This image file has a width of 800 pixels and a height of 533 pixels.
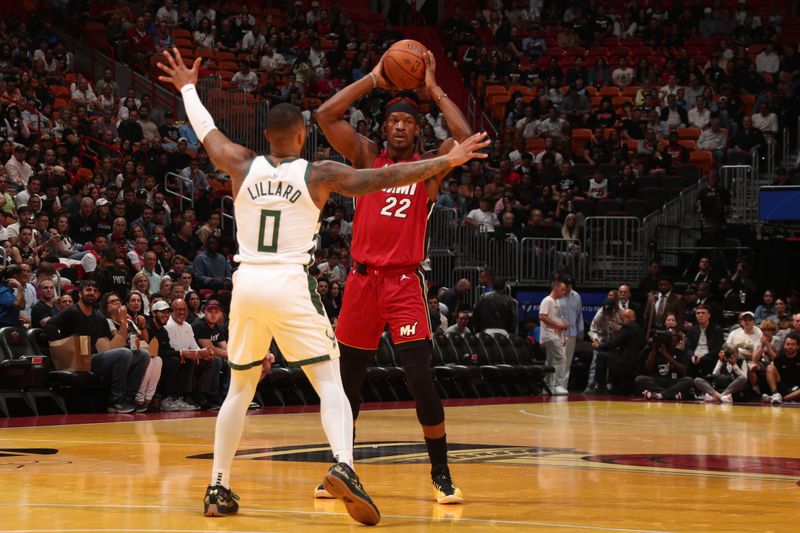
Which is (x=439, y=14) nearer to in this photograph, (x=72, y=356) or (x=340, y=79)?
(x=340, y=79)

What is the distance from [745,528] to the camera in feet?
18.8

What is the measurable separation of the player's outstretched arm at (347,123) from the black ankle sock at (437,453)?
162cm

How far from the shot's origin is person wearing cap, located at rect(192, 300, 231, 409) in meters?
14.3

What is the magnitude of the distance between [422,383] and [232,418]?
1.12 m

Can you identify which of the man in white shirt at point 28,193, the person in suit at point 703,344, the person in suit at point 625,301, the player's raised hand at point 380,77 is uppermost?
the man in white shirt at point 28,193

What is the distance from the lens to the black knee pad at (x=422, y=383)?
6668 millimetres

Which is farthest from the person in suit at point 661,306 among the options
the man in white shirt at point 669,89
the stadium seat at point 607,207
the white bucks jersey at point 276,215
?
the white bucks jersey at point 276,215

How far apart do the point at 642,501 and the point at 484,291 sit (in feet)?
46.0

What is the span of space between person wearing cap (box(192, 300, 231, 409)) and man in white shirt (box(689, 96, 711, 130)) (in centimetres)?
1324

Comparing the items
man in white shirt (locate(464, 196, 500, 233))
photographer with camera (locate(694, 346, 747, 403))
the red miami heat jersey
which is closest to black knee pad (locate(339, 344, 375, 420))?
the red miami heat jersey

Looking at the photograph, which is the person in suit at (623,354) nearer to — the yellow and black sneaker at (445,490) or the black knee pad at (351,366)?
the black knee pad at (351,366)

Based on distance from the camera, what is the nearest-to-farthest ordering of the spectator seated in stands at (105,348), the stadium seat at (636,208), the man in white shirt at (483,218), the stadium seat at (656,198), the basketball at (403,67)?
1. the basketball at (403,67)
2. the spectator seated in stands at (105,348)
3. the man in white shirt at (483,218)
4. the stadium seat at (636,208)
5. the stadium seat at (656,198)

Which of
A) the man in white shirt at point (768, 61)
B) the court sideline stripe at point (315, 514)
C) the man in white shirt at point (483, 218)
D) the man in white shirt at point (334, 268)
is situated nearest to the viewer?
the court sideline stripe at point (315, 514)

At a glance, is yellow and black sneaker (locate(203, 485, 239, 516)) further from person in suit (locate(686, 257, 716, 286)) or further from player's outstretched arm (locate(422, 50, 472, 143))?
person in suit (locate(686, 257, 716, 286))
